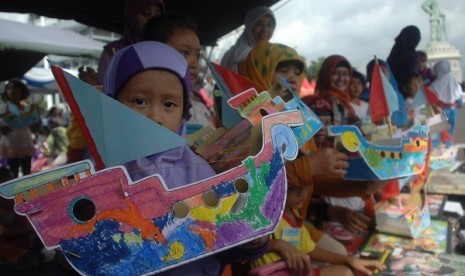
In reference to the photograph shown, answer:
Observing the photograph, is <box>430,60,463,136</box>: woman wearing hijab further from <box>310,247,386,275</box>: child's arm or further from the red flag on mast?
<box>310,247,386,275</box>: child's arm

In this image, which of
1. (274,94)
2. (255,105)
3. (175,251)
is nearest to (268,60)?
(274,94)

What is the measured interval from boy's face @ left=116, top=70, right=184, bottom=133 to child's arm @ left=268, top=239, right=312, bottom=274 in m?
0.65

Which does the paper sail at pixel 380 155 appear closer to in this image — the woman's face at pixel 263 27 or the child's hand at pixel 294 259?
the child's hand at pixel 294 259

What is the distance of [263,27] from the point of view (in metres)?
2.78

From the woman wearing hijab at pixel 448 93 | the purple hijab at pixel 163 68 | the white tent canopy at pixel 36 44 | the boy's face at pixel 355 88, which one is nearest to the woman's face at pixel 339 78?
the boy's face at pixel 355 88

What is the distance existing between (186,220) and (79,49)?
351 centimetres

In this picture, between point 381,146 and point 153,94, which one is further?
point 381,146

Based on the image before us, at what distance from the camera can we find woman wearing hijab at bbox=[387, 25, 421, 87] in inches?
132

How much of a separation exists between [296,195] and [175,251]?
2.39ft

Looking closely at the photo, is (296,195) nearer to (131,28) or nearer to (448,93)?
(131,28)

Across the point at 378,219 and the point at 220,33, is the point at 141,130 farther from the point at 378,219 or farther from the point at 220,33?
the point at 220,33

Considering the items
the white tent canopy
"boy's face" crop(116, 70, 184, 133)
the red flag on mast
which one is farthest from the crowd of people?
the white tent canopy

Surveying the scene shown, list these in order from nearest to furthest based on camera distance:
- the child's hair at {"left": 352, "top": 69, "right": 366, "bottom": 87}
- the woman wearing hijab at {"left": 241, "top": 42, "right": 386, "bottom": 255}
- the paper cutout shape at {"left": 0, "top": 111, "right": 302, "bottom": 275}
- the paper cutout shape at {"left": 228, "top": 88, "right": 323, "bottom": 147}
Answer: the paper cutout shape at {"left": 0, "top": 111, "right": 302, "bottom": 275} → the paper cutout shape at {"left": 228, "top": 88, "right": 323, "bottom": 147} → the woman wearing hijab at {"left": 241, "top": 42, "right": 386, "bottom": 255} → the child's hair at {"left": 352, "top": 69, "right": 366, "bottom": 87}

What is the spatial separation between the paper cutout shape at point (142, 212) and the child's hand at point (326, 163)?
17.0 inches
